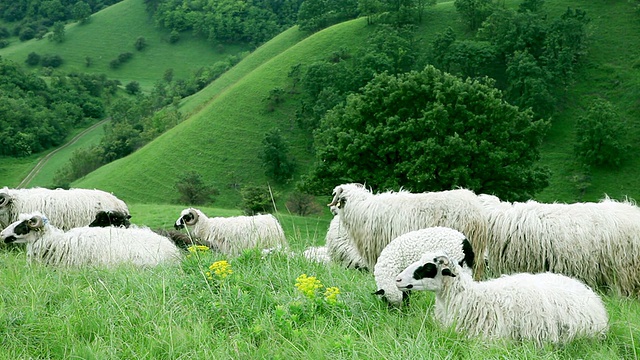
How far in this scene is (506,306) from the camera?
602cm

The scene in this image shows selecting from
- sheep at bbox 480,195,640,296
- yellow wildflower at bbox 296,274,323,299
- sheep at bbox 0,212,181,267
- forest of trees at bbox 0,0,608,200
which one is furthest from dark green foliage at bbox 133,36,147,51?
yellow wildflower at bbox 296,274,323,299

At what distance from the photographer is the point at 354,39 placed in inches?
3334

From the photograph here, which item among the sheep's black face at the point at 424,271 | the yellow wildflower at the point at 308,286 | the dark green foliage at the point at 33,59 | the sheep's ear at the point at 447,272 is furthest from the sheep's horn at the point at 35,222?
the dark green foliage at the point at 33,59

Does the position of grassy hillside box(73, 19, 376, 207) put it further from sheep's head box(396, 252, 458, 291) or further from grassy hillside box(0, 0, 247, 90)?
grassy hillside box(0, 0, 247, 90)

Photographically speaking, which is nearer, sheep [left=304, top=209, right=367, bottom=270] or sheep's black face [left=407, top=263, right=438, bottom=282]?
sheep's black face [left=407, top=263, right=438, bottom=282]

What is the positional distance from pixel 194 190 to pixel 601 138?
131ft

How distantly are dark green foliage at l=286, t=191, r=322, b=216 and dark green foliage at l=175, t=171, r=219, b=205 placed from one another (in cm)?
1038

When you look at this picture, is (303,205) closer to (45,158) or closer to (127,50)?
(45,158)

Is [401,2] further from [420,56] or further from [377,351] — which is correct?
[377,351]

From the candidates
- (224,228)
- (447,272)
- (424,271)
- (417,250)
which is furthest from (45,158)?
(447,272)

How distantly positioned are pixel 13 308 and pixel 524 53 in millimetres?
70557

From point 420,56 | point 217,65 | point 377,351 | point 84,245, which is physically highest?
point 377,351

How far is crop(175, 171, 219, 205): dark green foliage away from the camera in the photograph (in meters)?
53.8

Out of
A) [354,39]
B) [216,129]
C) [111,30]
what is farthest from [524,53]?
[111,30]
